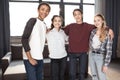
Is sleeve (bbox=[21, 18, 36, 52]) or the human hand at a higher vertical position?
sleeve (bbox=[21, 18, 36, 52])

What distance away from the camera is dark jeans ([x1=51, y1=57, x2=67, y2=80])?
9.09ft

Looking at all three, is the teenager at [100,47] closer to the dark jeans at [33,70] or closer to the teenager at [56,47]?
the teenager at [56,47]

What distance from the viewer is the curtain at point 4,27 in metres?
5.51

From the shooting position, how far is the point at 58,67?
281 centimetres

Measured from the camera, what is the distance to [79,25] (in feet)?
9.26

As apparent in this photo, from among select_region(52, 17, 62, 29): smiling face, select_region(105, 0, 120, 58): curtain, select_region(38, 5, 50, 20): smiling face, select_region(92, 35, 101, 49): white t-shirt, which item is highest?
select_region(105, 0, 120, 58): curtain

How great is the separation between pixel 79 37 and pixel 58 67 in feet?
1.73

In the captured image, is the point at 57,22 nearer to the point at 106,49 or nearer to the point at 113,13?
the point at 106,49

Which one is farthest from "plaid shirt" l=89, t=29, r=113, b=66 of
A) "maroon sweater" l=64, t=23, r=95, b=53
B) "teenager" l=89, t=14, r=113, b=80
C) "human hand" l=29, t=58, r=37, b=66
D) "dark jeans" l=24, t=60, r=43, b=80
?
"human hand" l=29, t=58, r=37, b=66

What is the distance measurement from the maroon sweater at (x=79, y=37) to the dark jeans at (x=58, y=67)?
0.22 metres

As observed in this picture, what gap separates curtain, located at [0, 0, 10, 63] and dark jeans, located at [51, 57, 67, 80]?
3169mm

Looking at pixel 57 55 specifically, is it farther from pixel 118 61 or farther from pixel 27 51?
pixel 118 61

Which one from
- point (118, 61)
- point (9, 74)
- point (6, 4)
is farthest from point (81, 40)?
Answer: point (118, 61)

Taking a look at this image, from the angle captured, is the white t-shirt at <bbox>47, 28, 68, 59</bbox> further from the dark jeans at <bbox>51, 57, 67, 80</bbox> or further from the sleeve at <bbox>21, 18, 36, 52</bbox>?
the sleeve at <bbox>21, 18, 36, 52</bbox>
